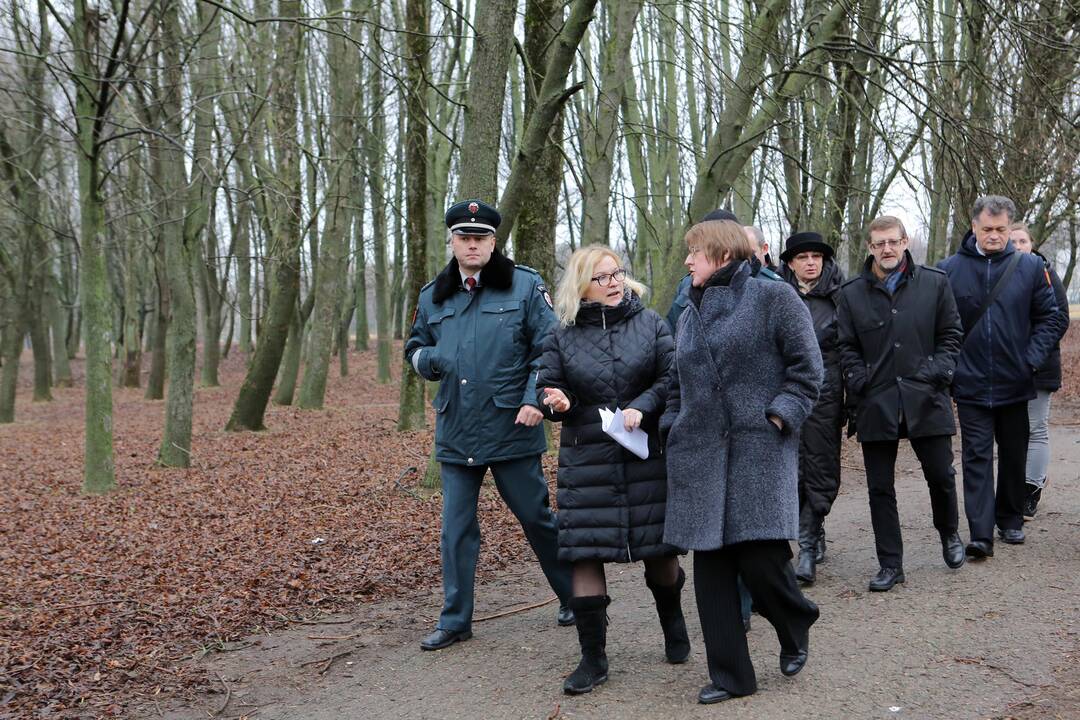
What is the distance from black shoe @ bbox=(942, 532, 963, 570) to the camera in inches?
228

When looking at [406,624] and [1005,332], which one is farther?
[1005,332]

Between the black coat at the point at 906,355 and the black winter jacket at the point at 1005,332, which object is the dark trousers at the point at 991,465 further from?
the black coat at the point at 906,355

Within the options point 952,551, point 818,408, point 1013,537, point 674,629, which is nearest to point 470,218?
point 674,629

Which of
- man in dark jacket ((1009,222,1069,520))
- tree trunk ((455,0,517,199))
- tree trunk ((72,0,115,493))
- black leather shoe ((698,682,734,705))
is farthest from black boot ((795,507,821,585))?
tree trunk ((72,0,115,493))

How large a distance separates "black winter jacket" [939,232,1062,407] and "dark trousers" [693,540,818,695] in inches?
111

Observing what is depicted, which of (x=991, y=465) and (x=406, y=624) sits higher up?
(x=991, y=465)

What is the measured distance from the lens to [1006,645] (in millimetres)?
4508

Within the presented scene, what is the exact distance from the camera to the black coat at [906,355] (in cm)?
554

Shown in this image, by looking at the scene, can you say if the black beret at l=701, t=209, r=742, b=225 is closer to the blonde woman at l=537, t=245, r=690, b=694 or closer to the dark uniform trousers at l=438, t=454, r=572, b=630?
the blonde woman at l=537, t=245, r=690, b=694

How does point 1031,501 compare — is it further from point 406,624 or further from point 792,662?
point 406,624

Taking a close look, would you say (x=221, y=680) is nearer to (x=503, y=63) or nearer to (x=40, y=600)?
(x=40, y=600)

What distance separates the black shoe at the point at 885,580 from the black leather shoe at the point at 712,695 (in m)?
1.87

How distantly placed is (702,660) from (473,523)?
1.41 metres

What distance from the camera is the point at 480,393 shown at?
501 cm
